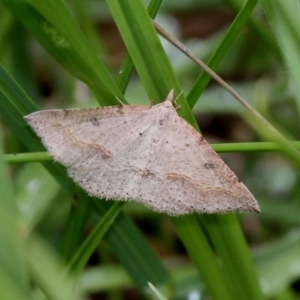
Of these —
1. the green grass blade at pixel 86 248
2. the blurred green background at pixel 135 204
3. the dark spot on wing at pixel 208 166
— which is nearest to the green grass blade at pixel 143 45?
the blurred green background at pixel 135 204

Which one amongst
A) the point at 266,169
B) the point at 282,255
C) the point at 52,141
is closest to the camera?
the point at 52,141

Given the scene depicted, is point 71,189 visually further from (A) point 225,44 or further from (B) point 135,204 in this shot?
(B) point 135,204

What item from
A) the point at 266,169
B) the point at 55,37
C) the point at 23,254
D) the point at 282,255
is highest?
the point at 266,169

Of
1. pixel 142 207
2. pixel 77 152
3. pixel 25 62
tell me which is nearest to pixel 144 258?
pixel 77 152

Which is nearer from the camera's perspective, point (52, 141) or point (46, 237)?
point (52, 141)

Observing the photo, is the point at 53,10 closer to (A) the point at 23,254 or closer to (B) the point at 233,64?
(A) the point at 23,254

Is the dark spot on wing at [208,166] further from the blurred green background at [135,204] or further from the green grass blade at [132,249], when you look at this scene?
the green grass blade at [132,249]

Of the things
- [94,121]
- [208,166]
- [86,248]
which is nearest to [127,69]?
[94,121]
